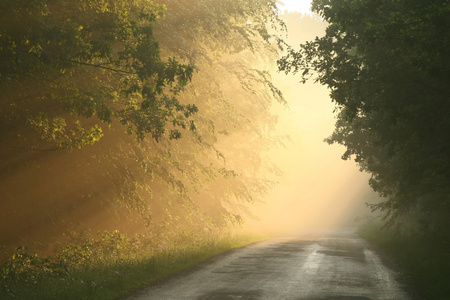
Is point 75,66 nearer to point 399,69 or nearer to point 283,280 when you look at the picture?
point 283,280

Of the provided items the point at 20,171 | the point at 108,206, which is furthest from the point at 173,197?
the point at 20,171

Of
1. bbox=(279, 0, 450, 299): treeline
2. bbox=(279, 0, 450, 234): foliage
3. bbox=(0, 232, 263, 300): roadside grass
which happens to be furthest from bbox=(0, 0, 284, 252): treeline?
bbox=(279, 0, 450, 299): treeline

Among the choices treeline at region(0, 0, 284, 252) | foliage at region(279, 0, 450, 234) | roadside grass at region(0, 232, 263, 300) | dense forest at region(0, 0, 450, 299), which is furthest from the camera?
treeline at region(0, 0, 284, 252)

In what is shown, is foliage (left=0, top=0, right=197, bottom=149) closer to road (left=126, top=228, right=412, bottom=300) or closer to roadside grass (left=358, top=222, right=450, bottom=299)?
road (left=126, top=228, right=412, bottom=300)

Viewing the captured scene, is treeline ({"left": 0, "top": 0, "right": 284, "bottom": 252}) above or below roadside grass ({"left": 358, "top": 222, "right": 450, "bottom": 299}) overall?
above

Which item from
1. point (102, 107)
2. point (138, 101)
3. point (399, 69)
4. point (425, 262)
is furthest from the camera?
point (138, 101)

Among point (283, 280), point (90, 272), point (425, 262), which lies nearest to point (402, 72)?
point (283, 280)

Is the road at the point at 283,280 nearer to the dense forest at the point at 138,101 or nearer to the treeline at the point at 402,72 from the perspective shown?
A: the treeline at the point at 402,72

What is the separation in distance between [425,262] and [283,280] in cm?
529

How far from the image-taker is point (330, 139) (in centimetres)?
2362

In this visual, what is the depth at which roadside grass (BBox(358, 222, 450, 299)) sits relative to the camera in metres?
10.9

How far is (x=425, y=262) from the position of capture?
47.8 feet

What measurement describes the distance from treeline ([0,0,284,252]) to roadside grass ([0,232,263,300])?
5.32ft

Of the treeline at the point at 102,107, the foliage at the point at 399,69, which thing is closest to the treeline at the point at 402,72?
the foliage at the point at 399,69
